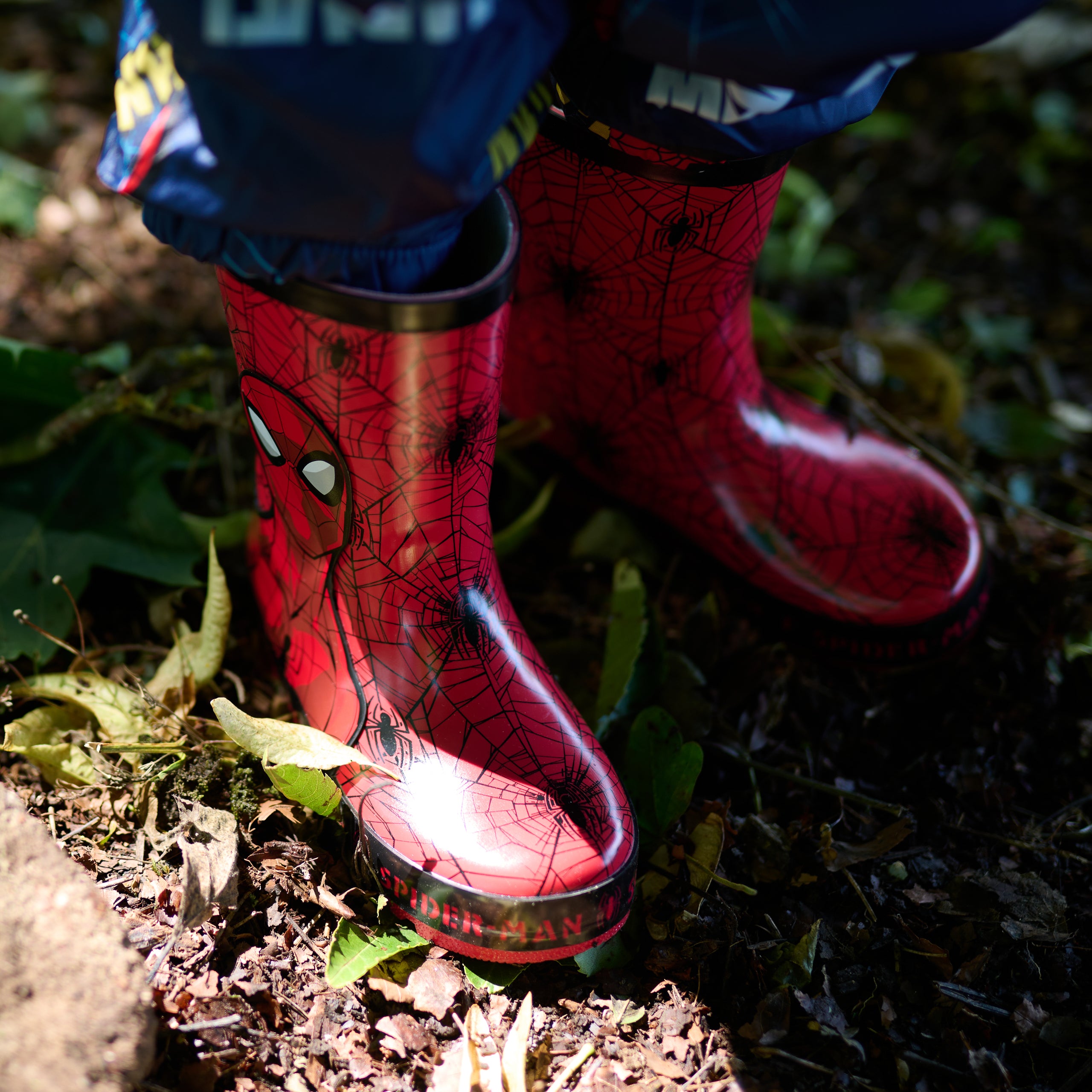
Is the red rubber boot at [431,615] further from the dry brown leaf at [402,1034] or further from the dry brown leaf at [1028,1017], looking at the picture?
the dry brown leaf at [1028,1017]

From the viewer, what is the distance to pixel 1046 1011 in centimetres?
87

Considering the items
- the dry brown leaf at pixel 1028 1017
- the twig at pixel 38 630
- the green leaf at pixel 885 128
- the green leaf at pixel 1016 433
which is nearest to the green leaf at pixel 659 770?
the dry brown leaf at pixel 1028 1017

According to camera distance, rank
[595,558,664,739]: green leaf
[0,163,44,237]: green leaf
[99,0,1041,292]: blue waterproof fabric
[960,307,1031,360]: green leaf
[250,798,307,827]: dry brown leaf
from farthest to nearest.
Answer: [960,307,1031,360]: green leaf, [0,163,44,237]: green leaf, [595,558,664,739]: green leaf, [250,798,307,827]: dry brown leaf, [99,0,1041,292]: blue waterproof fabric

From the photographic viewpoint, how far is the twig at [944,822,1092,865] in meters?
0.99

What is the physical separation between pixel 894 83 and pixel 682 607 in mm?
1762

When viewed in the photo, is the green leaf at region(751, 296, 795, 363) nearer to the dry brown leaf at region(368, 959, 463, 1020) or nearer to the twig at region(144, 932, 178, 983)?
the dry brown leaf at region(368, 959, 463, 1020)

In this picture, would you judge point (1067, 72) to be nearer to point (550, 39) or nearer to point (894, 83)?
point (894, 83)

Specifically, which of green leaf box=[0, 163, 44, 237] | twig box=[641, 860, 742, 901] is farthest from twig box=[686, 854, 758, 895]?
green leaf box=[0, 163, 44, 237]

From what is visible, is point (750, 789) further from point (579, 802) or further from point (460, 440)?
point (460, 440)

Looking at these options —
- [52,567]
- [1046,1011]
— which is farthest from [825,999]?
[52,567]

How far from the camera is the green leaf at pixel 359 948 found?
802 millimetres

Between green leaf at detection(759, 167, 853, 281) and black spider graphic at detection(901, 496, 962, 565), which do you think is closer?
black spider graphic at detection(901, 496, 962, 565)

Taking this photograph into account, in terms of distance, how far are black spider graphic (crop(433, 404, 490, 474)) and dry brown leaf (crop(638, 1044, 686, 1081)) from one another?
55 cm

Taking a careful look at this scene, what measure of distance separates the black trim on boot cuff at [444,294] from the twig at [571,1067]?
25.0 inches
